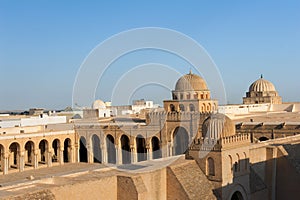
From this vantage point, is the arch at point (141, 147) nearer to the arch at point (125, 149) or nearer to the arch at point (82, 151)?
the arch at point (125, 149)

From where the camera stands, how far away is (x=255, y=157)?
19.1 metres

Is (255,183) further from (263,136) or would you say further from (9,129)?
(9,129)

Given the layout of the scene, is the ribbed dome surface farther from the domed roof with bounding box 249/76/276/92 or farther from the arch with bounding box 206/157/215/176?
the arch with bounding box 206/157/215/176

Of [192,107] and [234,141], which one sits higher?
[192,107]

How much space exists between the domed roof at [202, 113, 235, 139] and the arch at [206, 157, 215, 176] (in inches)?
37.5

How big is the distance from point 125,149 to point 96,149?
119 inches

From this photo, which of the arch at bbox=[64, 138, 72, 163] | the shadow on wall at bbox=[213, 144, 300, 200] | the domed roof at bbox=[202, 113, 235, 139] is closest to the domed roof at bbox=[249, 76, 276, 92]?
the arch at bbox=[64, 138, 72, 163]

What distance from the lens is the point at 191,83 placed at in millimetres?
33125

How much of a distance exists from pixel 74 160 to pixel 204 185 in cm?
2038

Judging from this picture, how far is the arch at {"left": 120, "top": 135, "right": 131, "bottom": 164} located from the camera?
33644 mm

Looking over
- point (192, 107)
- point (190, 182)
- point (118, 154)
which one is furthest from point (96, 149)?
point (190, 182)

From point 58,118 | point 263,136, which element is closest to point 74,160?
point 58,118

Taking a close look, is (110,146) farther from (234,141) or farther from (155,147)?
(234,141)

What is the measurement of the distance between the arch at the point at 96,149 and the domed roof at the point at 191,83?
866 centimetres
